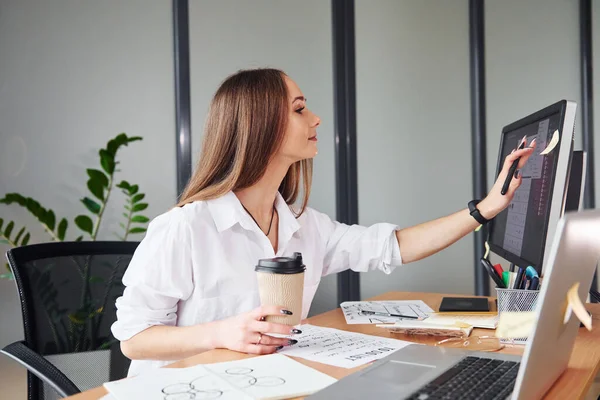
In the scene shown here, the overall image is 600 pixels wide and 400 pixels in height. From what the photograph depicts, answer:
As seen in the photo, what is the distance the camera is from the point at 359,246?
177 centimetres

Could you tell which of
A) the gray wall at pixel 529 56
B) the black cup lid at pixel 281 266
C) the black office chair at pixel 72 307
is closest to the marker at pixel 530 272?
the black cup lid at pixel 281 266

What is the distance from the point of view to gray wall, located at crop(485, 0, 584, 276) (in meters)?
4.02

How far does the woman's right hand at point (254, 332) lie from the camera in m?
1.05

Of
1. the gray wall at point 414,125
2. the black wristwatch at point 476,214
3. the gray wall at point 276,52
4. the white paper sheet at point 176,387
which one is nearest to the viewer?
the white paper sheet at point 176,387

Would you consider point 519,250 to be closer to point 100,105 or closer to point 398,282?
point 398,282

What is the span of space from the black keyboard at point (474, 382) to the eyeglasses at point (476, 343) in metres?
0.19

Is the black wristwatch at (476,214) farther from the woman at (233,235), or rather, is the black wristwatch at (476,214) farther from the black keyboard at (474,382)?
the black keyboard at (474,382)

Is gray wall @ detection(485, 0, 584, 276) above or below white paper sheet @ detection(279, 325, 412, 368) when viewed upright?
above

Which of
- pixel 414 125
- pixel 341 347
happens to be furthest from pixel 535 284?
pixel 414 125

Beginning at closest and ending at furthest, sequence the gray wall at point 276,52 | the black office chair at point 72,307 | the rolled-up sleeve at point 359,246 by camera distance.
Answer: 1. the black office chair at point 72,307
2. the rolled-up sleeve at point 359,246
3. the gray wall at point 276,52

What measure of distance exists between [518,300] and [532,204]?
0.21m

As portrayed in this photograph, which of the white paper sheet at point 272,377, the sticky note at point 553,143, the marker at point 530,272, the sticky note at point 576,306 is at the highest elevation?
the sticky note at point 553,143

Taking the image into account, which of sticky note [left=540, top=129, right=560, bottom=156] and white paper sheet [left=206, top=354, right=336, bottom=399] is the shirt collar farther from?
sticky note [left=540, top=129, right=560, bottom=156]

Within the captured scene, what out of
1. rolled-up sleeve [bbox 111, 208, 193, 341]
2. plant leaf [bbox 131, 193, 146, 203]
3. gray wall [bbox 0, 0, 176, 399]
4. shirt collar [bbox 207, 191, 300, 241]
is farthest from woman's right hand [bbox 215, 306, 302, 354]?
gray wall [bbox 0, 0, 176, 399]
